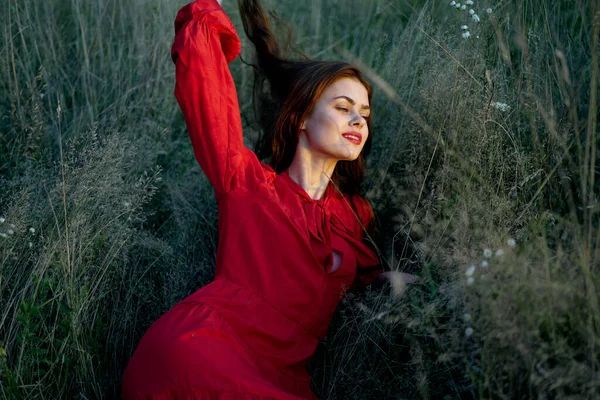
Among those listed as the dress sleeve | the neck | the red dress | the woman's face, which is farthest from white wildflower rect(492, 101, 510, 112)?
the dress sleeve

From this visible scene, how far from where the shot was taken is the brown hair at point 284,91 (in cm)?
279

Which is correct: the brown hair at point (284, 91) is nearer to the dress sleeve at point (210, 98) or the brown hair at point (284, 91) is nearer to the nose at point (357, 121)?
the nose at point (357, 121)

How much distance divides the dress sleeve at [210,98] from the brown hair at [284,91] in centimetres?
32

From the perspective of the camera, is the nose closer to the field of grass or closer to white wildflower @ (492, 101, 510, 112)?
the field of grass

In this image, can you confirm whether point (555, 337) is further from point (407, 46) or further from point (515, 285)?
point (407, 46)

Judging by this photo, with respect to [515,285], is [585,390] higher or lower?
lower

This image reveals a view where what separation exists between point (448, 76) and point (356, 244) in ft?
2.78

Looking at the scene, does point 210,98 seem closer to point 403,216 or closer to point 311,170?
point 311,170

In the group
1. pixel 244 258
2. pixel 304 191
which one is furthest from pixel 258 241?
pixel 304 191

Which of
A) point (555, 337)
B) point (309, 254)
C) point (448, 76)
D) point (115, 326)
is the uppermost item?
point (448, 76)

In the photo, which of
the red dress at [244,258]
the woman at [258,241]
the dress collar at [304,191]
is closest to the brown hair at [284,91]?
the woman at [258,241]

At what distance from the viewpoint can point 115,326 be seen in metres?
2.66

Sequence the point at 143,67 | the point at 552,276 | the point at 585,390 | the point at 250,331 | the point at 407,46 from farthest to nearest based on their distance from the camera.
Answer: the point at 143,67
the point at 407,46
the point at 250,331
the point at 552,276
the point at 585,390

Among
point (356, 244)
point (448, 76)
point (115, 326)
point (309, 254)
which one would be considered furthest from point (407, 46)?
point (115, 326)
